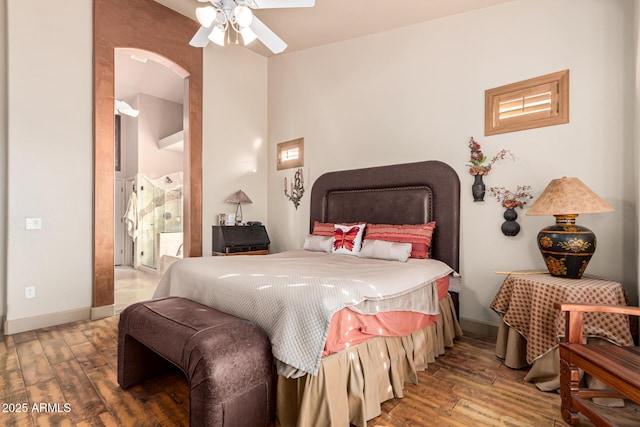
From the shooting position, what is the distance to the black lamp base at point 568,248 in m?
2.12

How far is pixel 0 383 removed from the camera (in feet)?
6.66

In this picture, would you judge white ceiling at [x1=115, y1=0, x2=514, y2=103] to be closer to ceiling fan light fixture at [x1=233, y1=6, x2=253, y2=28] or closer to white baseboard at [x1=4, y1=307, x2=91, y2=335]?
ceiling fan light fixture at [x1=233, y1=6, x2=253, y2=28]

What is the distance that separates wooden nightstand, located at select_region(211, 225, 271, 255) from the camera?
13.6ft

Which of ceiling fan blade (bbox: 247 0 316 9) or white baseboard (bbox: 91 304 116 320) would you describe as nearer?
ceiling fan blade (bbox: 247 0 316 9)

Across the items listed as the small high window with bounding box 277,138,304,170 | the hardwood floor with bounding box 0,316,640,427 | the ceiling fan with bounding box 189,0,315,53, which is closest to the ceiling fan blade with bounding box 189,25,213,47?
the ceiling fan with bounding box 189,0,315,53

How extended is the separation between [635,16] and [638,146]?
0.98 metres

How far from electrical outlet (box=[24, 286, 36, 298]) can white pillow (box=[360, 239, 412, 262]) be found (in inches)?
128

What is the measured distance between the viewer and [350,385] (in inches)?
65.8

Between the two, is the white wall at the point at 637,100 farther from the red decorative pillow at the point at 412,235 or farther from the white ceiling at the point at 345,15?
the red decorative pillow at the point at 412,235

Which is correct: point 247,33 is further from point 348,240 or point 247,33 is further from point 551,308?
point 551,308

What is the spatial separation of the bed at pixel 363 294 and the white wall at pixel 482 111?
199mm

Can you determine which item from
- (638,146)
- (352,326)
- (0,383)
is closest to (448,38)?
(638,146)

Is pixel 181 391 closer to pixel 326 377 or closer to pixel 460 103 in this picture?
pixel 326 377

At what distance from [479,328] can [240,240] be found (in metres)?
3.01
